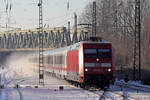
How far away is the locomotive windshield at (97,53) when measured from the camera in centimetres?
2547

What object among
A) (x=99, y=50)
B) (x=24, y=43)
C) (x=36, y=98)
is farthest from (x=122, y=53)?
(x=24, y=43)

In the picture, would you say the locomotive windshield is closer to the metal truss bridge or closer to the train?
the train

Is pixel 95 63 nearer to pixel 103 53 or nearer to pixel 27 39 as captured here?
pixel 103 53

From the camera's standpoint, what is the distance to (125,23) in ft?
230

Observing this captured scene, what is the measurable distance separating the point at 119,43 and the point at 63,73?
93.0ft

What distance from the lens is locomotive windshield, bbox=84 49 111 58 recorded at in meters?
25.5

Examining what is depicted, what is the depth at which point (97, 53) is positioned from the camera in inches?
1007

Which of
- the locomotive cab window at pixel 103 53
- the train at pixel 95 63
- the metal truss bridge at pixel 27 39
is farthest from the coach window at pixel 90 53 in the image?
the metal truss bridge at pixel 27 39

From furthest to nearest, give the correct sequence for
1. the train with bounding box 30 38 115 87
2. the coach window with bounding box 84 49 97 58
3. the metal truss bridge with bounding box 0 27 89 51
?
the metal truss bridge with bounding box 0 27 89 51
the coach window with bounding box 84 49 97 58
the train with bounding box 30 38 115 87

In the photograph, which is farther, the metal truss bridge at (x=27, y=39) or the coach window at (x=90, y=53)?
the metal truss bridge at (x=27, y=39)

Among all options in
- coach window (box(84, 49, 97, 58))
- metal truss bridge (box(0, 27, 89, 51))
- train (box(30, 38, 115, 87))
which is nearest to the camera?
train (box(30, 38, 115, 87))

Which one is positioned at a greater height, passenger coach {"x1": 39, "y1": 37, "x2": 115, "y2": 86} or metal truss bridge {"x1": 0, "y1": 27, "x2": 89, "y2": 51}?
metal truss bridge {"x1": 0, "y1": 27, "x2": 89, "y2": 51}

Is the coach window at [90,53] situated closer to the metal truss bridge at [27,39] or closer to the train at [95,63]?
the train at [95,63]

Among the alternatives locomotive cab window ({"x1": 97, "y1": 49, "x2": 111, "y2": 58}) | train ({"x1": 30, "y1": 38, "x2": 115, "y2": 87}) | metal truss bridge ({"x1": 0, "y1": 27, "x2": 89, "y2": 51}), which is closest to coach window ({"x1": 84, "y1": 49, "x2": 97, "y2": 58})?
train ({"x1": 30, "y1": 38, "x2": 115, "y2": 87})
